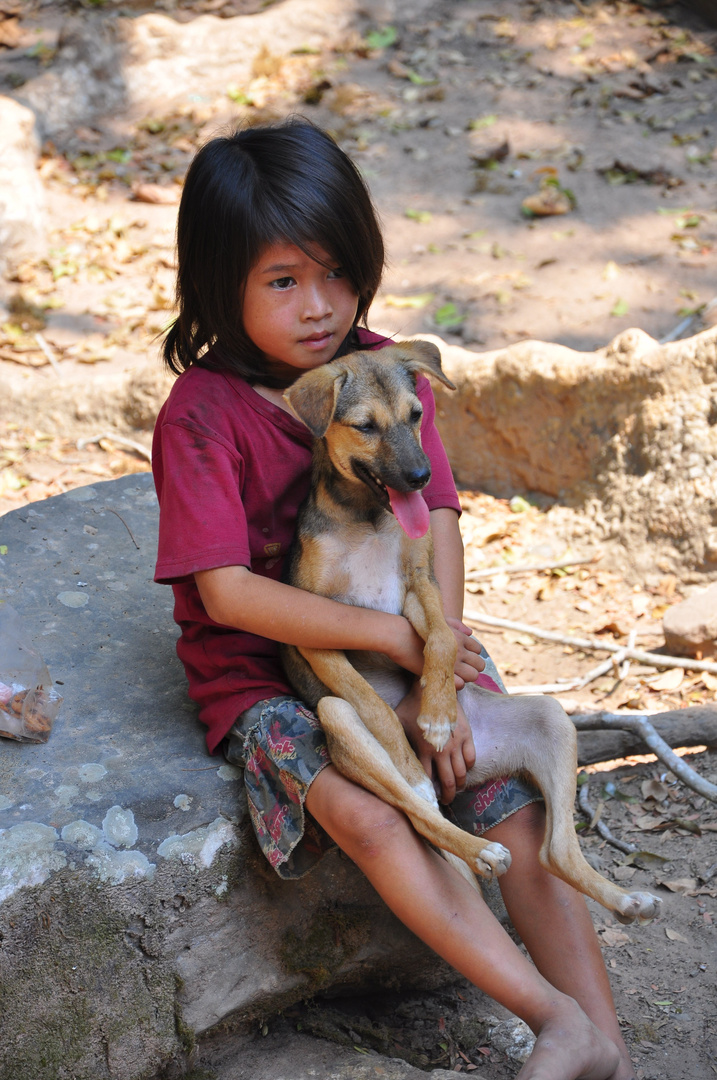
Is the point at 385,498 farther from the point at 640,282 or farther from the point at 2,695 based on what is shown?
the point at 640,282

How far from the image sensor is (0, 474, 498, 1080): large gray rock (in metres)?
2.56

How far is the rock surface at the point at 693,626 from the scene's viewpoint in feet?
15.0

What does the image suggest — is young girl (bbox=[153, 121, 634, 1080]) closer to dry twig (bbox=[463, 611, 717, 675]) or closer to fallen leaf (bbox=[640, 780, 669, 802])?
fallen leaf (bbox=[640, 780, 669, 802])

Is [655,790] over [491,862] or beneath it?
beneath

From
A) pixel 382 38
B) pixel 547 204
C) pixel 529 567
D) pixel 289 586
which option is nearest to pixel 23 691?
pixel 289 586

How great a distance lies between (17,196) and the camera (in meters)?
8.45

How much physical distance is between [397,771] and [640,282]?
5464mm

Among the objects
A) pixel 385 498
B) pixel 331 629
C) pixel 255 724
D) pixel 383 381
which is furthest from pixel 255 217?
pixel 255 724

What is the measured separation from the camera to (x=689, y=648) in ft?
15.3

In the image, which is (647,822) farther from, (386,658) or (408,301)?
(408,301)

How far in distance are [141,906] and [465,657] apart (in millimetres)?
1194

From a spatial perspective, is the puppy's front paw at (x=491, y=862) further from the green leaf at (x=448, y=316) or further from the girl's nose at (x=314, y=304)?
the green leaf at (x=448, y=316)

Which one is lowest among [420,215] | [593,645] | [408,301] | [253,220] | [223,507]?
[593,645]

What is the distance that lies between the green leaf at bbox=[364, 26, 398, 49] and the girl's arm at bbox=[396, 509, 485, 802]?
31.1ft
